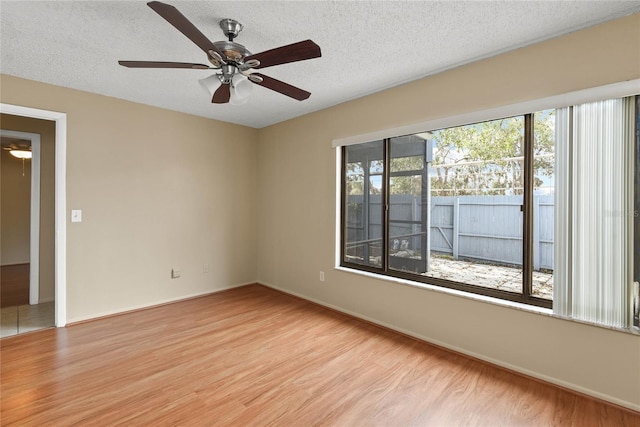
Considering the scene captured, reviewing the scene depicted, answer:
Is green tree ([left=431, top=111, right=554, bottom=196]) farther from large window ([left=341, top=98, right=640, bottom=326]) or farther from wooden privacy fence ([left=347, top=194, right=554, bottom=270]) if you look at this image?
wooden privacy fence ([left=347, top=194, right=554, bottom=270])

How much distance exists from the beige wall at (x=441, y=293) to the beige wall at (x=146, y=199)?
634mm

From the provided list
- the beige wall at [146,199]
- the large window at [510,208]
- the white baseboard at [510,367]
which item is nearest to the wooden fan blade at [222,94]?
the large window at [510,208]

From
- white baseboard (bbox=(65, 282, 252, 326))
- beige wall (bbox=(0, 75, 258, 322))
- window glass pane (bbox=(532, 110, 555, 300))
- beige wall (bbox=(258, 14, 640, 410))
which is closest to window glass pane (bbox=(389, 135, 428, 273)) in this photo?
beige wall (bbox=(258, 14, 640, 410))

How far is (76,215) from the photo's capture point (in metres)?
3.22

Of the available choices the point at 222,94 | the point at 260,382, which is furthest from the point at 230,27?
the point at 260,382

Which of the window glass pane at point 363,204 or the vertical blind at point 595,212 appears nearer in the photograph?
the vertical blind at point 595,212

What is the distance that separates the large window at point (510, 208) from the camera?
1.95 m

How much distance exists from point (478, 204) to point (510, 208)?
0.83ft

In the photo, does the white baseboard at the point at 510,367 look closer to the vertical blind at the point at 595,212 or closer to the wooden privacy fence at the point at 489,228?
the vertical blind at the point at 595,212

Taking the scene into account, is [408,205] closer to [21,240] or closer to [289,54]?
[289,54]

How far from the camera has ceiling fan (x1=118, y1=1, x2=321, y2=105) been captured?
1.56 metres

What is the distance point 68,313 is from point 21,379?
3.66 feet

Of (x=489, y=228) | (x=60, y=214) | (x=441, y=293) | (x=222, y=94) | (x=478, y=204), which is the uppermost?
(x=222, y=94)

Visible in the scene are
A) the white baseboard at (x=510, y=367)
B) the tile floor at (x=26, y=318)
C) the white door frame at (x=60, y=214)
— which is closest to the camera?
the white baseboard at (x=510, y=367)
